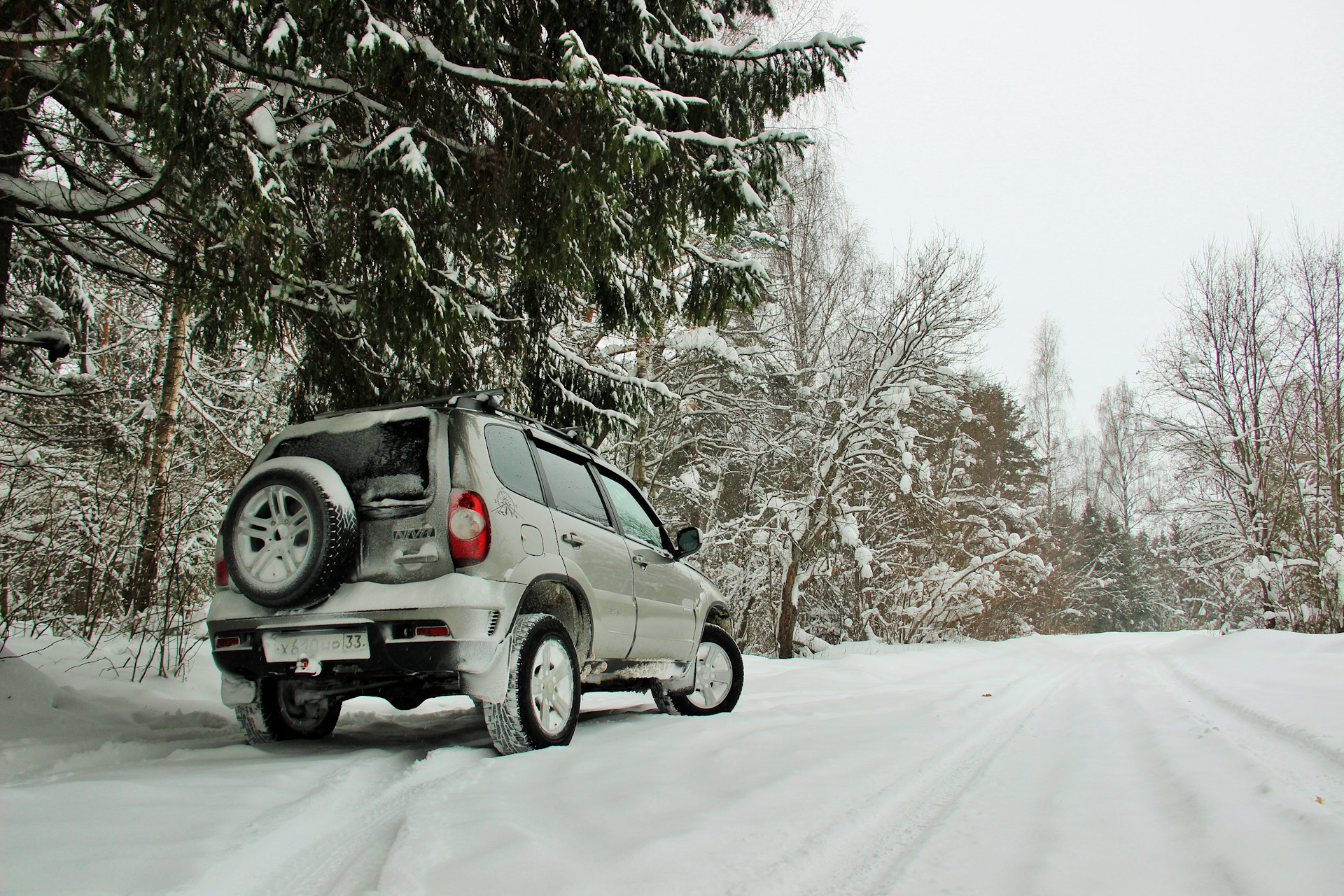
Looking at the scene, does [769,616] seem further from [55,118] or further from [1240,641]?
[55,118]

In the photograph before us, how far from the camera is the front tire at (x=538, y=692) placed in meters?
3.57

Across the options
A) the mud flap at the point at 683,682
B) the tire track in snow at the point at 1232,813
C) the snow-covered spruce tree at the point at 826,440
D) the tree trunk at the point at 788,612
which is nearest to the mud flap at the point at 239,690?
the mud flap at the point at 683,682

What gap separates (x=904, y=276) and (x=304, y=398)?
11046mm

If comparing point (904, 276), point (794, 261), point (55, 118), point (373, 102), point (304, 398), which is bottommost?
point (304, 398)

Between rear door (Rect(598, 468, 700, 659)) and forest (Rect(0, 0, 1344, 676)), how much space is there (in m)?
1.51

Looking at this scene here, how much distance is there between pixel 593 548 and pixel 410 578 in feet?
3.80

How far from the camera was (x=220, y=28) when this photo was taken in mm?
4020

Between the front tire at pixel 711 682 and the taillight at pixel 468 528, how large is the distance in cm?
225

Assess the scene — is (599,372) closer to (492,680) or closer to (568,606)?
(568,606)

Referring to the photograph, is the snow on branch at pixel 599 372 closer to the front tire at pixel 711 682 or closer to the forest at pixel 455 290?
the forest at pixel 455 290

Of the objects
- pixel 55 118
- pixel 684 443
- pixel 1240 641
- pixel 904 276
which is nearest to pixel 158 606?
pixel 55 118

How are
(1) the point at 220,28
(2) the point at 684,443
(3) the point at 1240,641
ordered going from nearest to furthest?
(1) the point at 220,28
(3) the point at 1240,641
(2) the point at 684,443

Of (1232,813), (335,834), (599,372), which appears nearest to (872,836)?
(1232,813)

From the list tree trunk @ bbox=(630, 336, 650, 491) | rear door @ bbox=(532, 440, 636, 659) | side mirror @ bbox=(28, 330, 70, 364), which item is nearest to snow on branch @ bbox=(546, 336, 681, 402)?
rear door @ bbox=(532, 440, 636, 659)
